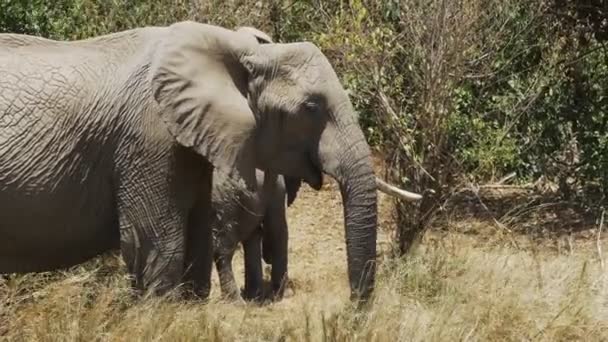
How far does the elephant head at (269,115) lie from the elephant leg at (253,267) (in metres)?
3.07

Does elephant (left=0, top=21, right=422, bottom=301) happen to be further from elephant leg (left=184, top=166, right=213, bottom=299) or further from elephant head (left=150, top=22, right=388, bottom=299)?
elephant leg (left=184, top=166, right=213, bottom=299)

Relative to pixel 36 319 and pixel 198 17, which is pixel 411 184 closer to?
pixel 198 17

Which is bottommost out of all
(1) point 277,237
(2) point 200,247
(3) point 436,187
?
(1) point 277,237

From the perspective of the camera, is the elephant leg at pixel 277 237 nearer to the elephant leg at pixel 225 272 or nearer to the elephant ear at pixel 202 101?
the elephant leg at pixel 225 272

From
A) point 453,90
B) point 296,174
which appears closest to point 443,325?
point 296,174

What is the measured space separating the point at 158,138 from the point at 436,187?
3.60m

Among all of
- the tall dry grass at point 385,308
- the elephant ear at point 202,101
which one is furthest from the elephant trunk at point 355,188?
the elephant ear at point 202,101

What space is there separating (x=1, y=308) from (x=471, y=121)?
5960 millimetres

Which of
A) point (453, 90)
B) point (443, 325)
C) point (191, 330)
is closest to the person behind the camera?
point (191, 330)

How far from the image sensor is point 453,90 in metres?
9.95

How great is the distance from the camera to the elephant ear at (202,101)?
6.96 m

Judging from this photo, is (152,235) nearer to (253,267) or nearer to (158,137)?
(158,137)

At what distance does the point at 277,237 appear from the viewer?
34.2ft

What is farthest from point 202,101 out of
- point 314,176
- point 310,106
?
point 314,176
